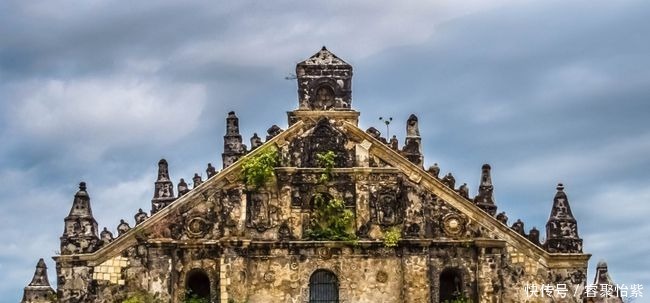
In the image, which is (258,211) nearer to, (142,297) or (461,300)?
(142,297)

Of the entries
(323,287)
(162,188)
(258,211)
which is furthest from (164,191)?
(323,287)

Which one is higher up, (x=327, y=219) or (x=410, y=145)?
(x=410, y=145)

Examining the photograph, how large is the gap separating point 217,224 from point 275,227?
1.88m

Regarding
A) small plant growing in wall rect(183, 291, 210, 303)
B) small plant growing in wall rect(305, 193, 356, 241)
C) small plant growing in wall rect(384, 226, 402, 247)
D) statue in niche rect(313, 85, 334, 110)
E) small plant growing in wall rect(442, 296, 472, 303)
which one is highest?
statue in niche rect(313, 85, 334, 110)

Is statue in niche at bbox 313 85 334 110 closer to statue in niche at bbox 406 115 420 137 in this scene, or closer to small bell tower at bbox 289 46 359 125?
small bell tower at bbox 289 46 359 125

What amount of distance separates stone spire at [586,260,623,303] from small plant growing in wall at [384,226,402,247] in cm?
634

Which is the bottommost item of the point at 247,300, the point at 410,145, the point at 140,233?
the point at 247,300

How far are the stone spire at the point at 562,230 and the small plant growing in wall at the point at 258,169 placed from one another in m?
9.30

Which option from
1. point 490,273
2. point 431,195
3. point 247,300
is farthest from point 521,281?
point 247,300

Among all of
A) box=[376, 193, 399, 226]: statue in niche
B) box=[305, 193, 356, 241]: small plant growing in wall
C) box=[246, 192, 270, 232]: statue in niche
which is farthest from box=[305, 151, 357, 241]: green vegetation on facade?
box=[246, 192, 270, 232]: statue in niche

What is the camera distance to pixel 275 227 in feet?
110

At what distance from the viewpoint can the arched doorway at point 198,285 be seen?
108ft

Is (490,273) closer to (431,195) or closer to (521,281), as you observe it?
(521,281)

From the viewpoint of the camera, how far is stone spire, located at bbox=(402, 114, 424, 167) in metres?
34.6
